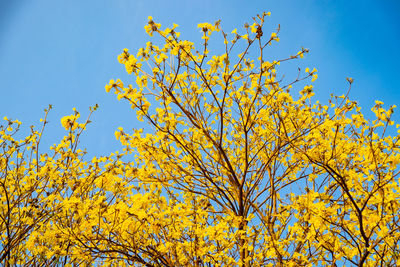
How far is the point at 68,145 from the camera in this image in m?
4.14

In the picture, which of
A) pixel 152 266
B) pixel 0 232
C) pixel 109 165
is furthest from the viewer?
pixel 109 165

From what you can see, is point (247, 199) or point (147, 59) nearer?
point (147, 59)

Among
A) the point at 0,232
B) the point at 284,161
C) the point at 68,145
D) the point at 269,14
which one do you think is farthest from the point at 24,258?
the point at 269,14

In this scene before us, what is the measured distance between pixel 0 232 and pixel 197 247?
240 cm

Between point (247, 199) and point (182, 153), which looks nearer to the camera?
point (247, 199)

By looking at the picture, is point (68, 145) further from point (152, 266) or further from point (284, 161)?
point (284, 161)

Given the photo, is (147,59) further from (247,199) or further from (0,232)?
(0,232)

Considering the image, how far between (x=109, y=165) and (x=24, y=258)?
5.23 ft

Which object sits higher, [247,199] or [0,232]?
[247,199]

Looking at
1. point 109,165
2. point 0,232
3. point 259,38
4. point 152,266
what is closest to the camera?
point 259,38

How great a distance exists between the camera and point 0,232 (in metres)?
3.71

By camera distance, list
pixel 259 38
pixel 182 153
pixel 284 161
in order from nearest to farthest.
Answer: pixel 259 38 → pixel 182 153 → pixel 284 161

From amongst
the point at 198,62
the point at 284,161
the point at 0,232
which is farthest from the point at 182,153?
the point at 0,232

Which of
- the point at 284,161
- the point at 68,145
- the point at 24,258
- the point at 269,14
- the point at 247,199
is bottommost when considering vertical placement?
the point at 24,258
